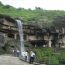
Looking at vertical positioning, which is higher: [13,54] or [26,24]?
[26,24]

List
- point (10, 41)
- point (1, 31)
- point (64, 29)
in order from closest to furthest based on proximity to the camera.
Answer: point (10, 41) < point (1, 31) < point (64, 29)

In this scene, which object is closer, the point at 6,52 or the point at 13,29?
the point at 6,52

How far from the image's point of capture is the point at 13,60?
1206 inches

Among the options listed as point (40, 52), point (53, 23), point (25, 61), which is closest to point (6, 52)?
point (40, 52)

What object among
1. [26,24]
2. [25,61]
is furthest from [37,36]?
[25,61]

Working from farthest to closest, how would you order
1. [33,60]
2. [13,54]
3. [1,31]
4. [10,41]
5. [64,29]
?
[64,29], [1,31], [10,41], [13,54], [33,60]

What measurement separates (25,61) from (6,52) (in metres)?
7.03

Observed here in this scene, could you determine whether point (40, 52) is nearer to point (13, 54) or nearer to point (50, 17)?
point (13, 54)

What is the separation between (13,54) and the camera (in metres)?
36.2

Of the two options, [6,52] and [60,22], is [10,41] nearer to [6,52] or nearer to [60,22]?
[6,52]

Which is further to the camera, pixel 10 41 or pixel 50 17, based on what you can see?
pixel 50 17

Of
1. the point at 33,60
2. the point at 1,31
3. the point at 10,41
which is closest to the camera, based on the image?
the point at 33,60

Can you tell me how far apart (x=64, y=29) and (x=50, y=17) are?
149 inches

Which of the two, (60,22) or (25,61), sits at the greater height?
(60,22)
